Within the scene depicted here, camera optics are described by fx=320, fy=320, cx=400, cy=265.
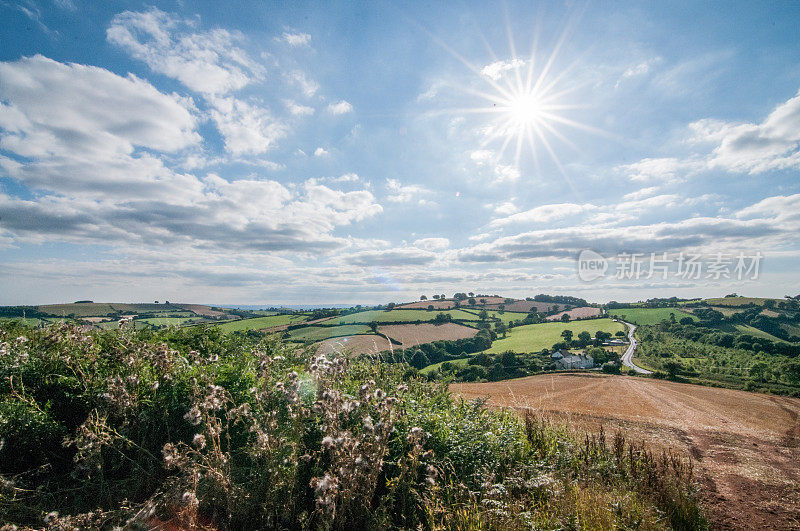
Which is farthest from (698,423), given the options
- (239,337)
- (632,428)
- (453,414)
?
(239,337)

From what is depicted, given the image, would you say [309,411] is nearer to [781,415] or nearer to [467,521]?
[467,521]

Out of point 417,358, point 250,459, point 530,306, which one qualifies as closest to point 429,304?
point 530,306

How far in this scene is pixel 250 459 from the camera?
3.79m

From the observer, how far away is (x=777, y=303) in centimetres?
5575

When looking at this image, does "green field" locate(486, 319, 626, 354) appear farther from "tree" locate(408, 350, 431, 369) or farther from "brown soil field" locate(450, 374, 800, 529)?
"brown soil field" locate(450, 374, 800, 529)

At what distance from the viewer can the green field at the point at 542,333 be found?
40759mm

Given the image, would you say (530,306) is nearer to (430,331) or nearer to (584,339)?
(584,339)

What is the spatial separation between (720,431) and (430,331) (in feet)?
114

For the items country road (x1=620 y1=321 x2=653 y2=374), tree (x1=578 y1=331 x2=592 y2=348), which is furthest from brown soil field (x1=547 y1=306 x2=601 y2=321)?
tree (x1=578 y1=331 x2=592 y2=348)

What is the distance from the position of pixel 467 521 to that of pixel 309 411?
6.86 ft

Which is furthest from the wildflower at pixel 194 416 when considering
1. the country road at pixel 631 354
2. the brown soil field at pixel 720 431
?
the country road at pixel 631 354

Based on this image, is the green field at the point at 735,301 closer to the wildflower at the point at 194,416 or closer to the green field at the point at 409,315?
the green field at the point at 409,315

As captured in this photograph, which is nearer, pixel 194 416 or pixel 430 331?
pixel 194 416

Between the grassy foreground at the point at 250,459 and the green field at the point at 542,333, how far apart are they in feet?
116
